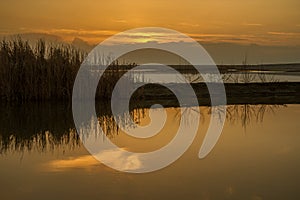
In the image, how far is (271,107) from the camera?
13.0m

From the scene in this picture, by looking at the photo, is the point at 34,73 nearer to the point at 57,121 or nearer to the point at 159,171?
the point at 57,121

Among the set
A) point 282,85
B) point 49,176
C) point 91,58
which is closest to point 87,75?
→ point 91,58

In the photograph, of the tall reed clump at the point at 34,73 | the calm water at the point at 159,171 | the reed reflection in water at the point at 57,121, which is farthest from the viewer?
the tall reed clump at the point at 34,73

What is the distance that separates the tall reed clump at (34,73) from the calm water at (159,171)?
12.9 ft

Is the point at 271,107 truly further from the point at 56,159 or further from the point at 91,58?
the point at 56,159

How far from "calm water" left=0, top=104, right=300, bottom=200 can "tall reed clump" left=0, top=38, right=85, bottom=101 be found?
12.9 ft

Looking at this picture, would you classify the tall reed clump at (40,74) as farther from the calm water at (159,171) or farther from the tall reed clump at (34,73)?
the calm water at (159,171)

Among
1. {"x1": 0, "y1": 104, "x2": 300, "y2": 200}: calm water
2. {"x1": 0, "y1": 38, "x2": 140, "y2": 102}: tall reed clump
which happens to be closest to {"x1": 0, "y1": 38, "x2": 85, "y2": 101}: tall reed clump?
{"x1": 0, "y1": 38, "x2": 140, "y2": 102}: tall reed clump

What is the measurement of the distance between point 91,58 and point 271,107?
A: 561cm

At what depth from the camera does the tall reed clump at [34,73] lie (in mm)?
14078

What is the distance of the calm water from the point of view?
4996 millimetres

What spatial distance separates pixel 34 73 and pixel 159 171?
30.0 ft

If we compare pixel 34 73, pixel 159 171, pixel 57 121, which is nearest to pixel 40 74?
pixel 34 73

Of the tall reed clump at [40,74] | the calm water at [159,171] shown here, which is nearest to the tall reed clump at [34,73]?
the tall reed clump at [40,74]
